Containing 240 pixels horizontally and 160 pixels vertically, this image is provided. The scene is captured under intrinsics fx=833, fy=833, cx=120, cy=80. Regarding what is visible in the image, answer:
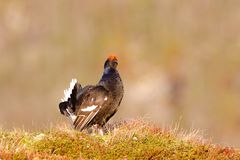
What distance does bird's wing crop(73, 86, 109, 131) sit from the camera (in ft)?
48.0

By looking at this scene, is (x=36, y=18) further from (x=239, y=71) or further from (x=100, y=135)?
(x=100, y=135)

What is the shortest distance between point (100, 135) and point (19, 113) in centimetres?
11280

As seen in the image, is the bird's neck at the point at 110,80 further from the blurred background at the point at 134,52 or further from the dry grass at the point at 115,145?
the blurred background at the point at 134,52

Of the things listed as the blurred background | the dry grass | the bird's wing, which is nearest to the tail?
the bird's wing

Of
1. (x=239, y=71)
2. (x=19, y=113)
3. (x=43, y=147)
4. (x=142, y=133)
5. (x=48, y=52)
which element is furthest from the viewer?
(x=48, y=52)

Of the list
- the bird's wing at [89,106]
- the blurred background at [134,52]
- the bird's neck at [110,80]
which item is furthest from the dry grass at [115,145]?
the blurred background at [134,52]

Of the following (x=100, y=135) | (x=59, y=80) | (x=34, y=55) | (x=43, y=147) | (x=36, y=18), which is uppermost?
(x=36, y=18)

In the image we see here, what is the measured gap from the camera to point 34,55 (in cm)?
14575

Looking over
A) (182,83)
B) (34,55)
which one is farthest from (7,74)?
(182,83)

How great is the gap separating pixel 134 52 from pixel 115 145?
434 ft

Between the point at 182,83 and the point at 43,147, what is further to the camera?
the point at 182,83

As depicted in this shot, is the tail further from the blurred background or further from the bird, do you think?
the blurred background

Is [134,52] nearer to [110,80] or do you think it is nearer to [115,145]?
[110,80]

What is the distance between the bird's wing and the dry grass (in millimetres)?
699
